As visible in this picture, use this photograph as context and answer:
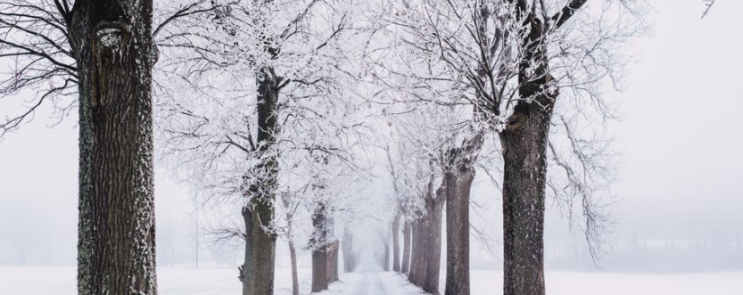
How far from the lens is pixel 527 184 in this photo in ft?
23.2

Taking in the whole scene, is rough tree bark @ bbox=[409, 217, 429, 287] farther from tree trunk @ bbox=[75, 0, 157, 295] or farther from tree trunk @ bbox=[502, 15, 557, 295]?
tree trunk @ bbox=[75, 0, 157, 295]

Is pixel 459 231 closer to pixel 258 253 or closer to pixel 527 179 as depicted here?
pixel 258 253

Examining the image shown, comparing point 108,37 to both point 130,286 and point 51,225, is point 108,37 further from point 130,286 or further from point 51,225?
point 51,225

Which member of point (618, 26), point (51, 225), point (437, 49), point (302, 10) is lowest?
point (51, 225)

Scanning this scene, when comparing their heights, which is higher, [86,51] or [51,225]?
[86,51]

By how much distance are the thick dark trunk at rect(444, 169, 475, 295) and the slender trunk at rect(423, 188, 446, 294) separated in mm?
4345

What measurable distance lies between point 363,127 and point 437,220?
1167cm

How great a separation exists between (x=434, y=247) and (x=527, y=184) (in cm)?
1464

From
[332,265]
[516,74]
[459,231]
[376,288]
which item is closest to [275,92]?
[516,74]

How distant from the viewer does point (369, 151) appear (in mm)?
11328

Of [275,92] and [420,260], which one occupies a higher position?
[275,92]

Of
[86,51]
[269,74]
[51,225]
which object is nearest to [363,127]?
[269,74]

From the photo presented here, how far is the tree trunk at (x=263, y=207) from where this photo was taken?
32.5 ft

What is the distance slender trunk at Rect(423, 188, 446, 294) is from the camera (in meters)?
20.6
